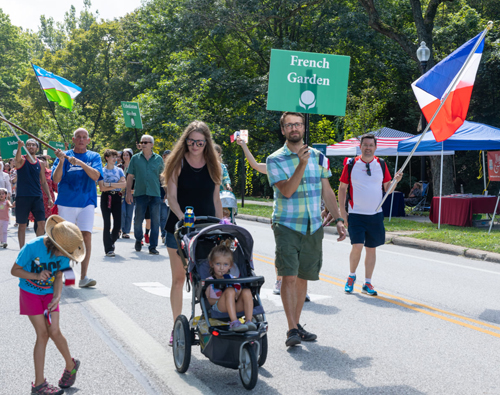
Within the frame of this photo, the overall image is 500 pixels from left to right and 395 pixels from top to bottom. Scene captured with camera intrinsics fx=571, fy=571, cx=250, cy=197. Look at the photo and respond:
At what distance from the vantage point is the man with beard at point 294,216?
16.9 feet

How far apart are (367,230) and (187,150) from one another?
3377 millimetres

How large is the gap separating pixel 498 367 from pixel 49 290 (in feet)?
11.5

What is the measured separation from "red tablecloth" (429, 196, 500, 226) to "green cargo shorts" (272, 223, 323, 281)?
1217cm

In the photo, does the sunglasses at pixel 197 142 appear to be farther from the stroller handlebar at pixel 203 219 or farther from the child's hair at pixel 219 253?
the child's hair at pixel 219 253

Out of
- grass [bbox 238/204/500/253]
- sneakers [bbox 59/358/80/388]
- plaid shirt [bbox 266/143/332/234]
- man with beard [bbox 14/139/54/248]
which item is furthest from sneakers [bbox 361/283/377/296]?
man with beard [bbox 14/139/54/248]

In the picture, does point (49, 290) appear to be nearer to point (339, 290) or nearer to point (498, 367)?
point (498, 367)

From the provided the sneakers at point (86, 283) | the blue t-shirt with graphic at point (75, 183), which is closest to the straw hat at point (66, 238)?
the blue t-shirt with graphic at point (75, 183)

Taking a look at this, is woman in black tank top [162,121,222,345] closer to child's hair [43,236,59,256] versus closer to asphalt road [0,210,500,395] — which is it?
asphalt road [0,210,500,395]

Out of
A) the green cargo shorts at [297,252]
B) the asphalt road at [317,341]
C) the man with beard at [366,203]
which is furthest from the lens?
the man with beard at [366,203]

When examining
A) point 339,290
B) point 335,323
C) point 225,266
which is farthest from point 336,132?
point 225,266

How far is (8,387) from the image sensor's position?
13.4ft

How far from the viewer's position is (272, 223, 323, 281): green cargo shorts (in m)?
5.20

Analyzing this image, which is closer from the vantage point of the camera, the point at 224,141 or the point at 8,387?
the point at 8,387

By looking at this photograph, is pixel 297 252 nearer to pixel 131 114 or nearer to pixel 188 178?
pixel 188 178
